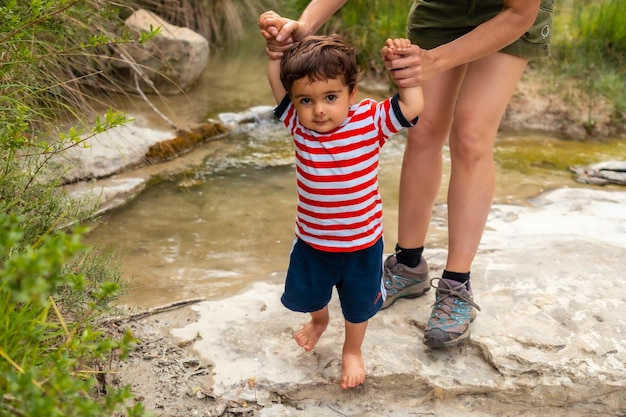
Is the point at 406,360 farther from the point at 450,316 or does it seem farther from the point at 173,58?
the point at 173,58

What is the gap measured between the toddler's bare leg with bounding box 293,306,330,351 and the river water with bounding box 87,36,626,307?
0.59 metres

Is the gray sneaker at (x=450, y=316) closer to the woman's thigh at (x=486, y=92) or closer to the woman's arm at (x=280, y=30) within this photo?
the woman's thigh at (x=486, y=92)

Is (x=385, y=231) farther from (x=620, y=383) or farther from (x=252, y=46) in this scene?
(x=252, y=46)

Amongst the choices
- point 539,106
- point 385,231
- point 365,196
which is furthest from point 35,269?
point 539,106

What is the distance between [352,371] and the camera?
6.72 feet

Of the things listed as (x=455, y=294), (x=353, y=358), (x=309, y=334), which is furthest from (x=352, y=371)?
(x=455, y=294)

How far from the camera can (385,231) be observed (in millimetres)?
3398

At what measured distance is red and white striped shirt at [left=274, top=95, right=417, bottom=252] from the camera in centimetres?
188

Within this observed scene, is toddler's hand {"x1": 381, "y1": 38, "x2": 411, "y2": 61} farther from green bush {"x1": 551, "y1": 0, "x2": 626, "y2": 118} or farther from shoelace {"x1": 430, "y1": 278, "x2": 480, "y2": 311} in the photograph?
green bush {"x1": 551, "y1": 0, "x2": 626, "y2": 118}

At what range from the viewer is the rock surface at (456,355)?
6.81 ft

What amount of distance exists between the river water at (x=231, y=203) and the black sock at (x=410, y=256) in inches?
21.2

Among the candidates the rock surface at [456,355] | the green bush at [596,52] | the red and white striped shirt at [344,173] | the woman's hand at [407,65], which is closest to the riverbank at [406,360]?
the rock surface at [456,355]

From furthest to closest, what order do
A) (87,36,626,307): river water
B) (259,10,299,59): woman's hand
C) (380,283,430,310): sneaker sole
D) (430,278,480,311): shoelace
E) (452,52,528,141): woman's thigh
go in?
1. (87,36,626,307): river water
2. (380,283,430,310): sneaker sole
3. (430,278,480,311): shoelace
4. (452,52,528,141): woman's thigh
5. (259,10,299,59): woman's hand

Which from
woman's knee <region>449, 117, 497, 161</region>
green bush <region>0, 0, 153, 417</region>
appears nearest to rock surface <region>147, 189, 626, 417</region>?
green bush <region>0, 0, 153, 417</region>
